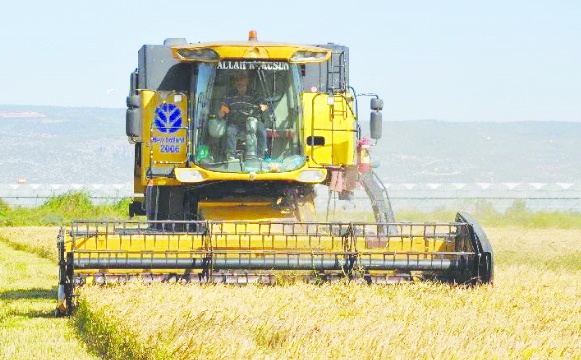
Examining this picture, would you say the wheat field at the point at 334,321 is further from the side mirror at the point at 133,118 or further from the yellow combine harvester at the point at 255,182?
the side mirror at the point at 133,118

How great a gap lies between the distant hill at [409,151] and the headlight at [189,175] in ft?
292

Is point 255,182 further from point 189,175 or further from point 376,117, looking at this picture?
point 376,117

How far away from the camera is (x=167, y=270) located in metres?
11.0

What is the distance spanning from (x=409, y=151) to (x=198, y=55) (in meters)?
120

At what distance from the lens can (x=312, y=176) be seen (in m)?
12.4

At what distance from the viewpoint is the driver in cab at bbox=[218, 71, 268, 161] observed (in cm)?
1241

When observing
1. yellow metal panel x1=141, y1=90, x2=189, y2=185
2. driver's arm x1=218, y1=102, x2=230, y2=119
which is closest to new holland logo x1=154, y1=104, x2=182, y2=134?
yellow metal panel x1=141, y1=90, x2=189, y2=185

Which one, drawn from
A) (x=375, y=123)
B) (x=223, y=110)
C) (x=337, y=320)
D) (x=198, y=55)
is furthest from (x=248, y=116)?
(x=337, y=320)

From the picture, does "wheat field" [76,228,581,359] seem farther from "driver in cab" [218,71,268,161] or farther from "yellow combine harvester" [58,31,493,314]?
"driver in cab" [218,71,268,161]

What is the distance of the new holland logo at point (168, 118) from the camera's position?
41.8ft

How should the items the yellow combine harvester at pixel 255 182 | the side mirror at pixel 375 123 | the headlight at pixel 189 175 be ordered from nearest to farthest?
the yellow combine harvester at pixel 255 182 < the headlight at pixel 189 175 < the side mirror at pixel 375 123

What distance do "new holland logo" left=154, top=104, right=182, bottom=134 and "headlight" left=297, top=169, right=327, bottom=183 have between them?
1274mm

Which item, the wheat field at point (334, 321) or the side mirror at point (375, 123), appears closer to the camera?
the wheat field at point (334, 321)

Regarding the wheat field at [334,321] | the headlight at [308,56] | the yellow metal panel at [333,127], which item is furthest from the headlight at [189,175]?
the wheat field at [334,321]
